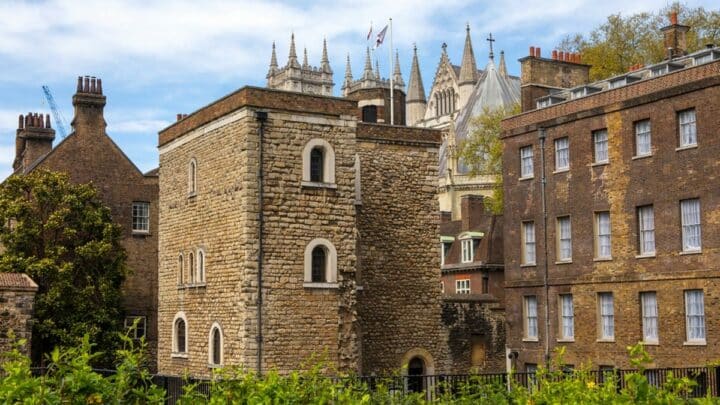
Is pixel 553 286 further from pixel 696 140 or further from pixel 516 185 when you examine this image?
pixel 696 140

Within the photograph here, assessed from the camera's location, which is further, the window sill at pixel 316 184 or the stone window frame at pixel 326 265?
the window sill at pixel 316 184

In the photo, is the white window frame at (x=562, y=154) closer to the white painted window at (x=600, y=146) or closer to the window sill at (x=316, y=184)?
the white painted window at (x=600, y=146)

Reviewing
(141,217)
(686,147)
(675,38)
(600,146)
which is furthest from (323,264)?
(675,38)

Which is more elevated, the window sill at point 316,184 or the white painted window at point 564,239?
the window sill at point 316,184

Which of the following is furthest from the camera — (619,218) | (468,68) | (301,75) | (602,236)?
(301,75)

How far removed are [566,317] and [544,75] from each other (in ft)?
37.9

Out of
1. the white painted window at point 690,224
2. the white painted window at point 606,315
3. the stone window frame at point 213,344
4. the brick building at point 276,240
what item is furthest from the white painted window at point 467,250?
the stone window frame at point 213,344

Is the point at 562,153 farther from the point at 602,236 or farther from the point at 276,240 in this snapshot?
the point at 276,240

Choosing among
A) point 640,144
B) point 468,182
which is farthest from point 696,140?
point 468,182

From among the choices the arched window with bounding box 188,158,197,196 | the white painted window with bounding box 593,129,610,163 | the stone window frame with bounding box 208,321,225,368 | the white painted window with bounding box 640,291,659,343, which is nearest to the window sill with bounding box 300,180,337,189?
the arched window with bounding box 188,158,197,196

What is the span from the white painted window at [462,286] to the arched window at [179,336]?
2071 cm

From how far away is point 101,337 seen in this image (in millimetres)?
38719

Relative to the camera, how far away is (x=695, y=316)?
31.8m

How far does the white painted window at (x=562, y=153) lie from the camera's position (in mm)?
37219
